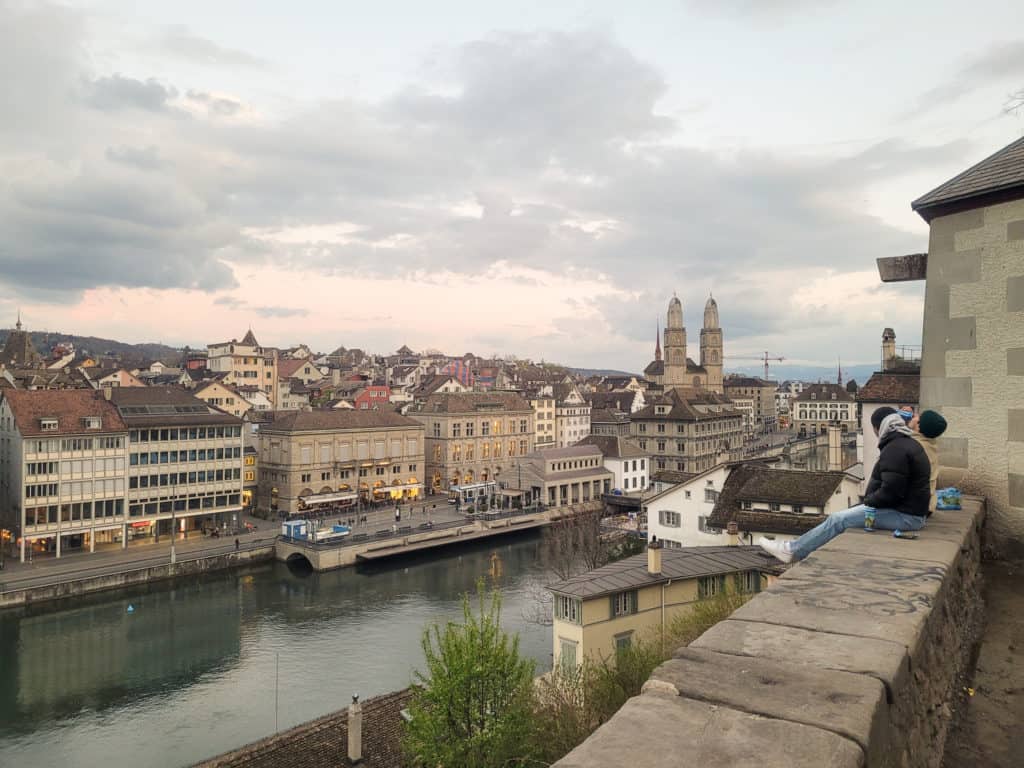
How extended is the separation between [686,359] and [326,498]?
96.4 meters

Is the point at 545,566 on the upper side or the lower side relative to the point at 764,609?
lower

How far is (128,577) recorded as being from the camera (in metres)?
38.4

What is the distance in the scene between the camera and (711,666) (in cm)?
286

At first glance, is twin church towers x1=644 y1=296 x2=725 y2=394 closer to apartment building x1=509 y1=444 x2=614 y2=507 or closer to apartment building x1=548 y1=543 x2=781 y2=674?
apartment building x1=509 y1=444 x2=614 y2=507

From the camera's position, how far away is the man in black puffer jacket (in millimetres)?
5535

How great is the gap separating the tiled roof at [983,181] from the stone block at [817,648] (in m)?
5.04

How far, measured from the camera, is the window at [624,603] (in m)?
22.6

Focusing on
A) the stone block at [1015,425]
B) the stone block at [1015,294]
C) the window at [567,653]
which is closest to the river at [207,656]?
the window at [567,653]

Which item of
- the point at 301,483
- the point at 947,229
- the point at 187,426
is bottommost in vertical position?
the point at 301,483

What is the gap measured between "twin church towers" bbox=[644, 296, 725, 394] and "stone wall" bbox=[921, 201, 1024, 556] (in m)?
120

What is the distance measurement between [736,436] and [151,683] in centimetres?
7564

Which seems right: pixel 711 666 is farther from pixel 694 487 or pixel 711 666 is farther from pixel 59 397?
pixel 59 397

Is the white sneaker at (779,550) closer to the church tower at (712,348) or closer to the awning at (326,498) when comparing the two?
the awning at (326,498)

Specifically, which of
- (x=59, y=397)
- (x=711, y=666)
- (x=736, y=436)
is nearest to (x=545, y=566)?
(x=59, y=397)
